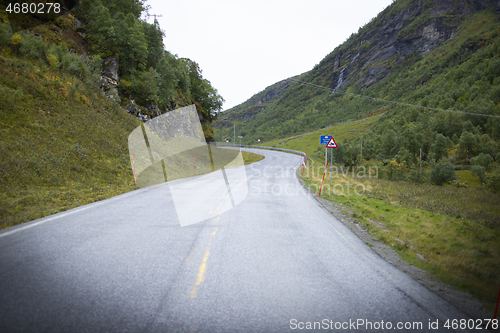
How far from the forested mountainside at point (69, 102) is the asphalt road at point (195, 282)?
10.7 ft

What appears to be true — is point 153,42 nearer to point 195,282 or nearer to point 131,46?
point 131,46

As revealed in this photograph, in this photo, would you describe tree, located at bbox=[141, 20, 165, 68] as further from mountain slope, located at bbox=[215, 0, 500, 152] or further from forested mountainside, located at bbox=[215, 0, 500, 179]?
mountain slope, located at bbox=[215, 0, 500, 152]

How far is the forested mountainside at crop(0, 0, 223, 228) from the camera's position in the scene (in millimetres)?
10578

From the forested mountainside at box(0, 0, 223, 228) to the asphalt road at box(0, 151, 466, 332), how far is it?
3.27 metres

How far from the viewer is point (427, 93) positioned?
10450 centimetres

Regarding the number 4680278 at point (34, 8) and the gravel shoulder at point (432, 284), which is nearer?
the gravel shoulder at point (432, 284)

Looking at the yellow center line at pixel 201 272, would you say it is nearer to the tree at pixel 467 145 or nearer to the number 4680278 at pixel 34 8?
the number 4680278 at pixel 34 8

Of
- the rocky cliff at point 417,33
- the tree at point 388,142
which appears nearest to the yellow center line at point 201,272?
the tree at point 388,142

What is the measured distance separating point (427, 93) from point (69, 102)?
410 feet

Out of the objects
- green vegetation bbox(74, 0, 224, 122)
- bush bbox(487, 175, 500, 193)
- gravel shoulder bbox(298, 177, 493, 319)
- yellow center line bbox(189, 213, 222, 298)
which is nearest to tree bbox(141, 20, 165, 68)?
green vegetation bbox(74, 0, 224, 122)

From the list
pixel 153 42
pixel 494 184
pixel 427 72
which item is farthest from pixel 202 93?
pixel 427 72

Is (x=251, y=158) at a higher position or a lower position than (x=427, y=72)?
lower

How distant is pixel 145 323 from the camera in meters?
2.92

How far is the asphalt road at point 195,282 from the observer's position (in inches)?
Answer: 119
